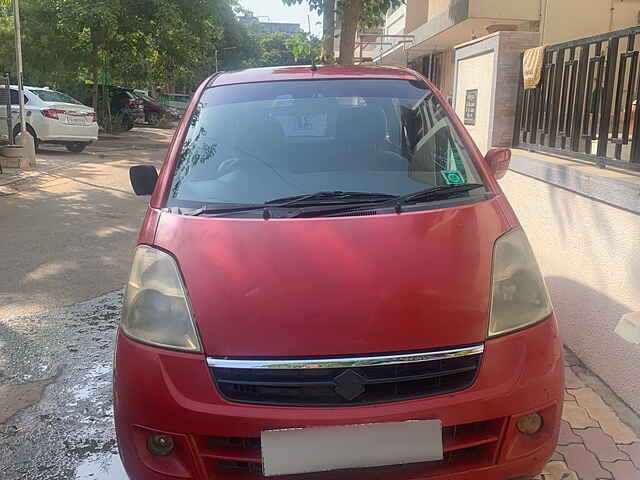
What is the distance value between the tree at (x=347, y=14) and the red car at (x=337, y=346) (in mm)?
12413

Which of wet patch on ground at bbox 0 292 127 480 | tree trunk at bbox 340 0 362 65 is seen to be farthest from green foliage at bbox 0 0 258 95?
wet patch on ground at bbox 0 292 127 480

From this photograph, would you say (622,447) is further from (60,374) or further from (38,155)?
(38,155)

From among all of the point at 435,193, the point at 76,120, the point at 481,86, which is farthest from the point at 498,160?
the point at 76,120

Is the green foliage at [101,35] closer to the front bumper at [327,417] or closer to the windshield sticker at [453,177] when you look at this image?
the windshield sticker at [453,177]

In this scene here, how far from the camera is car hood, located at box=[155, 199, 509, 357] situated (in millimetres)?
1989

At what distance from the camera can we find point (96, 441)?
9.68 feet

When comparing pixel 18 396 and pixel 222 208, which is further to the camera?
pixel 18 396

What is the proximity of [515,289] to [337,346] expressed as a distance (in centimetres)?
70

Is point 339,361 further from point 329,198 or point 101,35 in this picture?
point 101,35

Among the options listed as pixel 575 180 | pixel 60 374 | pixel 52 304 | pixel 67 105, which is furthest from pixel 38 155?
pixel 575 180

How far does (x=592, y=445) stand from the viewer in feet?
9.34

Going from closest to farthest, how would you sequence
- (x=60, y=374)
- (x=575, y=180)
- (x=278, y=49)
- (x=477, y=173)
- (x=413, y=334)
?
(x=413, y=334)
(x=477, y=173)
(x=60, y=374)
(x=575, y=180)
(x=278, y=49)

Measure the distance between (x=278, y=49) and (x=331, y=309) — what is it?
87880mm

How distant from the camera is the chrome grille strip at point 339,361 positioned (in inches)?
76.7
